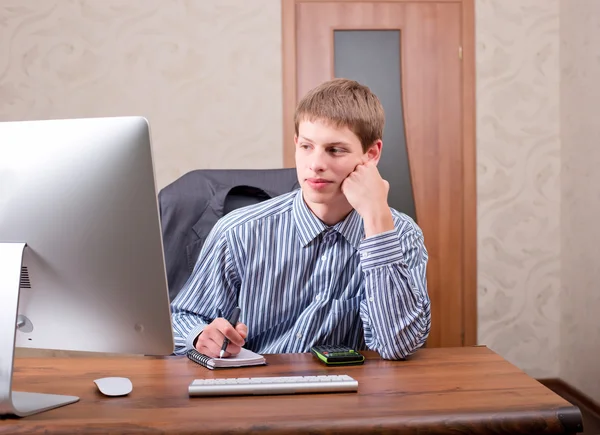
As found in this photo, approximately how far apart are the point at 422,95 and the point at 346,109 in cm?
189

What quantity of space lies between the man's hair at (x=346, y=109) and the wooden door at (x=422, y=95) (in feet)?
5.51

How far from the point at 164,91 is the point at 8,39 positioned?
76cm

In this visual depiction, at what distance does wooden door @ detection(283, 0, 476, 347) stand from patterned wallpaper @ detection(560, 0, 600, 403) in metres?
0.43

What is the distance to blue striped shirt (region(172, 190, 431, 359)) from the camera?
146 centimetres

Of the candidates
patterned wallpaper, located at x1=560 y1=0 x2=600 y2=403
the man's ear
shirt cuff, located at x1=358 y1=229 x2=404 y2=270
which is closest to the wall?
patterned wallpaper, located at x1=560 y1=0 x2=600 y2=403

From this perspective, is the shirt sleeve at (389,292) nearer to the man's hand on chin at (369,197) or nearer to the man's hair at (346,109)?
the man's hand on chin at (369,197)

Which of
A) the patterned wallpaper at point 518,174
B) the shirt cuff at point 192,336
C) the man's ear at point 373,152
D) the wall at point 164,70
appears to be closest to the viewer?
the shirt cuff at point 192,336

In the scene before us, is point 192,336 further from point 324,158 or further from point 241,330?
point 324,158

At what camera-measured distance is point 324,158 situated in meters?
1.44

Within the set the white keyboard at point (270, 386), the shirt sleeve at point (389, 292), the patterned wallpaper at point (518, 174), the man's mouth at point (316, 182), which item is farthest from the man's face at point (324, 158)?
the patterned wallpaper at point (518, 174)

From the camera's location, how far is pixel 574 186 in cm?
313

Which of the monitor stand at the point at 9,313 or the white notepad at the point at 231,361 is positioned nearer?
the monitor stand at the point at 9,313

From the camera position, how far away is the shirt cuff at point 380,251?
1.34 metres

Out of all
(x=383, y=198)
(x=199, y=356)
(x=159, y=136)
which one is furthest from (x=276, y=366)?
(x=159, y=136)
